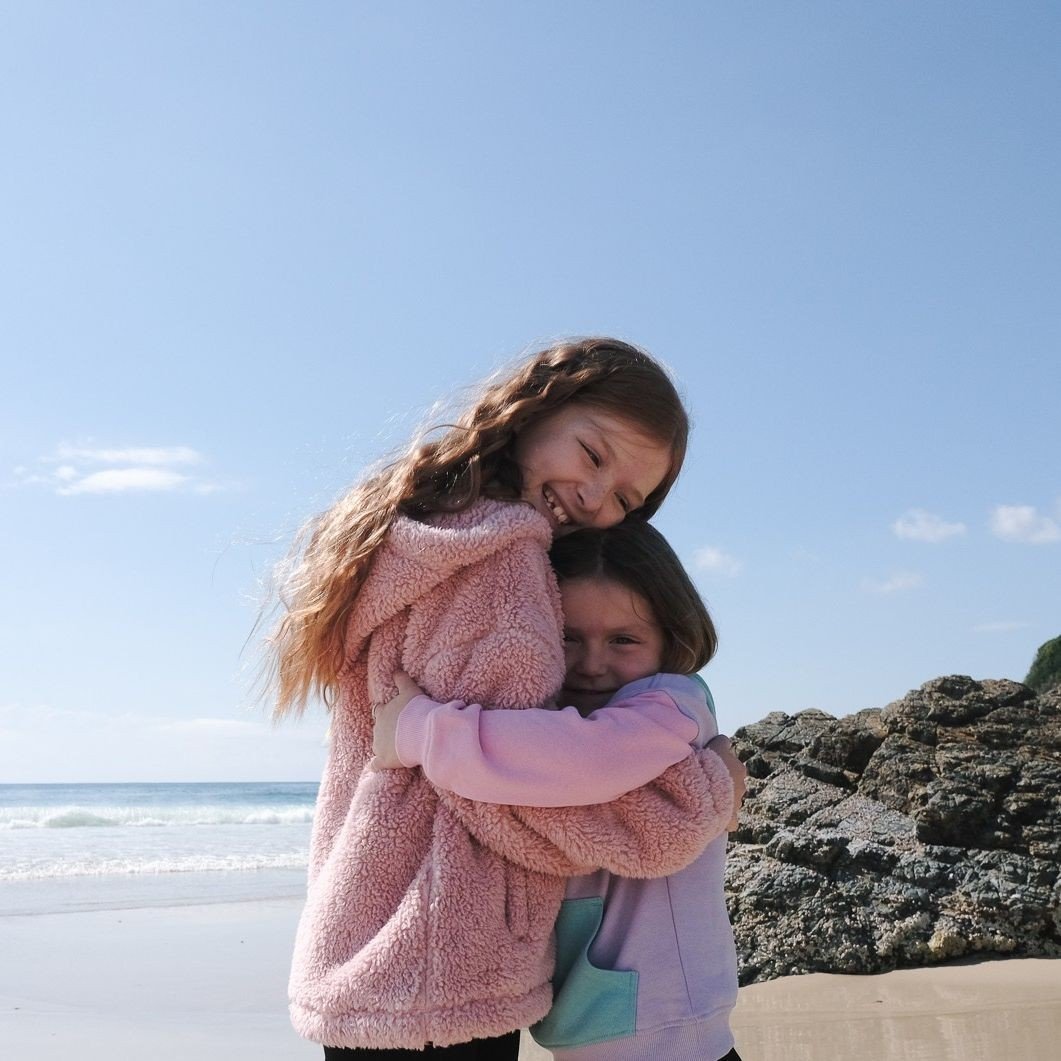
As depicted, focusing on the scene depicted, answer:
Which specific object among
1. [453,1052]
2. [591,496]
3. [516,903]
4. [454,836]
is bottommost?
[453,1052]

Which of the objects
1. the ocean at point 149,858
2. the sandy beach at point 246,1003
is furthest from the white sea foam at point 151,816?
the sandy beach at point 246,1003

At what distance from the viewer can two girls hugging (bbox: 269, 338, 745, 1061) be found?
1.98m

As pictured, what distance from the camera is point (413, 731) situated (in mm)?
2043

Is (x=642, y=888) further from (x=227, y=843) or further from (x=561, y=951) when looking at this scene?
(x=227, y=843)

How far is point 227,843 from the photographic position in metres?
17.7

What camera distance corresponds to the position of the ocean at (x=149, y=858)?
10336 millimetres

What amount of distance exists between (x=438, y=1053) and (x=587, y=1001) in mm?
293

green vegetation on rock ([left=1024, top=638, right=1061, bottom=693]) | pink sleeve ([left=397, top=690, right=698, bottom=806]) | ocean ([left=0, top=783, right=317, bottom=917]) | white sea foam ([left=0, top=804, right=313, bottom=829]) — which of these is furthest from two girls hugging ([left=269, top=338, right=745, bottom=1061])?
white sea foam ([left=0, top=804, right=313, bottom=829])

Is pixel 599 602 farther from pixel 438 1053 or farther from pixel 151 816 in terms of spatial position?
pixel 151 816

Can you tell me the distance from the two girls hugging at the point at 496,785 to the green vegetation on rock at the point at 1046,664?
15432mm

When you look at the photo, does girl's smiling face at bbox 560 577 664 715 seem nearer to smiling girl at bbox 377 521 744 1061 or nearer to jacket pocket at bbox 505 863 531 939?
smiling girl at bbox 377 521 744 1061

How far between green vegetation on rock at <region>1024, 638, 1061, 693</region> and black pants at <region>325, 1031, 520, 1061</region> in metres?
15.7

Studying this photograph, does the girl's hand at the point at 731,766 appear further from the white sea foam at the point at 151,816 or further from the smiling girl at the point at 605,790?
the white sea foam at the point at 151,816

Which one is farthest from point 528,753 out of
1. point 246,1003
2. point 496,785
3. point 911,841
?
point 246,1003
